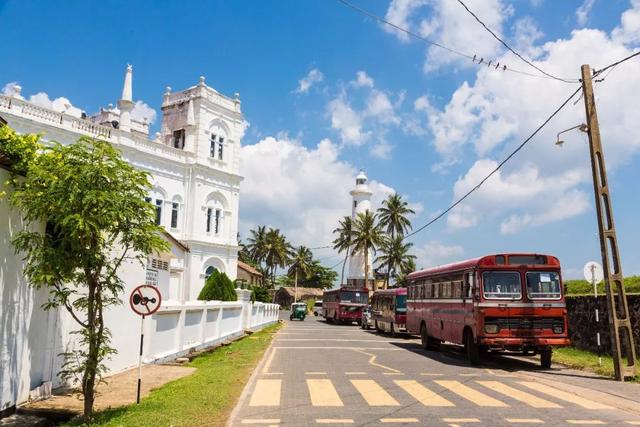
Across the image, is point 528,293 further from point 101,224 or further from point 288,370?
point 101,224

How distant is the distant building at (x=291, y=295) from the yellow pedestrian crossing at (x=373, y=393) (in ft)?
270

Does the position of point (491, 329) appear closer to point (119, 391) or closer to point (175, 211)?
point (119, 391)

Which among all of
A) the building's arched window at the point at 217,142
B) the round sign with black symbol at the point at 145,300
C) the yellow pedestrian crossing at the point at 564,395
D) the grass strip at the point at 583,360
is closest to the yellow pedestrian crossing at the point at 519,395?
the yellow pedestrian crossing at the point at 564,395

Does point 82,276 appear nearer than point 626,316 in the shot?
Yes

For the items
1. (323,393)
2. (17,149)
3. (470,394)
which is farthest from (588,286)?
(17,149)

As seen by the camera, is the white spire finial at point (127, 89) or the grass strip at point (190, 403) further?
the white spire finial at point (127, 89)

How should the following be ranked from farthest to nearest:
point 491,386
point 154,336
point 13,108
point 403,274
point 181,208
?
point 403,274, point 181,208, point 13,108, point 154,336, point 491,386

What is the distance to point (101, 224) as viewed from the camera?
333 inches

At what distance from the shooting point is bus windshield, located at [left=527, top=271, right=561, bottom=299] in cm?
1594

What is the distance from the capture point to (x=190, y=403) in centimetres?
973

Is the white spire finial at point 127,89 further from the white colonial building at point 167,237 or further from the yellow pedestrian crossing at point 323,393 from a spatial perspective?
the yellow pedestrian crossing at point 323,393

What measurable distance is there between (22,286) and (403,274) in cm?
7422

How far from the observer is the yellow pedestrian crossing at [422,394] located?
10.1m

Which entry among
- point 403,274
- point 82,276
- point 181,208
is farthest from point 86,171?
point 403,274
